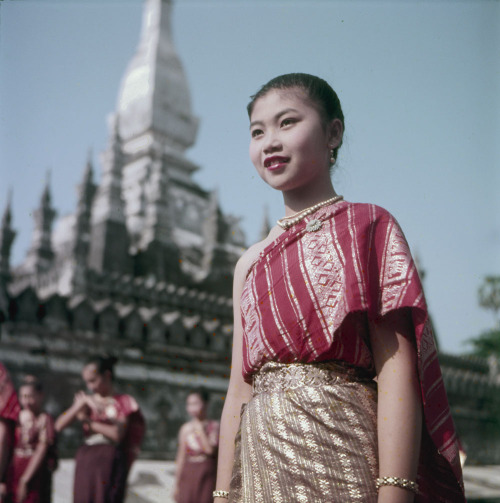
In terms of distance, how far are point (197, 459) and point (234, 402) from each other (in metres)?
5.07

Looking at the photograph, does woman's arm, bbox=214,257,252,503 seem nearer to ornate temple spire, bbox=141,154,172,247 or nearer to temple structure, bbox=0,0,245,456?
temple structure, bbox=0,0,245,456

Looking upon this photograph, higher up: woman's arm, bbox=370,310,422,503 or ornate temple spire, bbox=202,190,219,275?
ornate temple spire, bbox=202,190,219,275

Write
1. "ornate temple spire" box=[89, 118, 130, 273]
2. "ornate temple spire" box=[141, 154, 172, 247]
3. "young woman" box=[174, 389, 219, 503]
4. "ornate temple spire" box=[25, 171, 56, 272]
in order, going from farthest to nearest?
"ornate temple spire" box=[141, 154, 172, 247], "ornate temple spire" box=[25, 171, 56, 272], "ornate temple spire" box=[89, 118, 130, 273], "young woman" box=[174, 389, 219, 503]

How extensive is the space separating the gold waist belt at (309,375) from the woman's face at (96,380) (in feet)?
Result: 13.0

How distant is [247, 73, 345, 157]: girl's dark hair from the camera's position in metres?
1.76

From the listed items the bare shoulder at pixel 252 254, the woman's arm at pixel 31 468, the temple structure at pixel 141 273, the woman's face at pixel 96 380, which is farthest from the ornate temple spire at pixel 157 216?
the bare shoulder at pixel 252 254

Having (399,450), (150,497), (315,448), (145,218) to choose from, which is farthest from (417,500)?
(145,218)

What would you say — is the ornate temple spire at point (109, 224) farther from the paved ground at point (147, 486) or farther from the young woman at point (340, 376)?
the young woman at point (340, 376)

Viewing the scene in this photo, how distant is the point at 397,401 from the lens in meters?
1.46

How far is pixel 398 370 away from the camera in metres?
1.49

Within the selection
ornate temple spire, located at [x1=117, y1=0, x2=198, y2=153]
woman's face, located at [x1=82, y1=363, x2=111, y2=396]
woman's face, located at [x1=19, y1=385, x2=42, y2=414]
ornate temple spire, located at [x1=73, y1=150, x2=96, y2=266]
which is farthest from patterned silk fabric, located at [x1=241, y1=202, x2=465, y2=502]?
ornate temple spire, located at [x1=117, y1=0, x2=198, y2=153]

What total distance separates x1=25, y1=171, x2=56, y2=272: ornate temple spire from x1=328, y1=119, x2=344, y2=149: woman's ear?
2132cm

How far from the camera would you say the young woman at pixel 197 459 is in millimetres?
6445

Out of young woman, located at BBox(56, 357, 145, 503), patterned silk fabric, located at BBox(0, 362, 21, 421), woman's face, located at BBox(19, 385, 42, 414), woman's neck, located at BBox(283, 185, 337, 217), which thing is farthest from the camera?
woman's face, located at BBox(19, 385, 42, 414)
